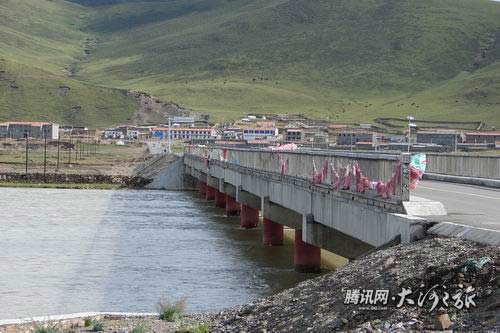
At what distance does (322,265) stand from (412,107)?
147m

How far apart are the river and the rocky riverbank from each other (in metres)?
26.2

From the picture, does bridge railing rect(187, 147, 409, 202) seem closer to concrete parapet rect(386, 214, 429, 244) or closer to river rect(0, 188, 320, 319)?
concrete parapet rect(386, 214, 429, 244)

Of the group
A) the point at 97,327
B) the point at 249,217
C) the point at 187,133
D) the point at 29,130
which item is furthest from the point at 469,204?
the point at 187,133

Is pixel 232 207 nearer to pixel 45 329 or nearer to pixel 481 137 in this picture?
pixel 45 329

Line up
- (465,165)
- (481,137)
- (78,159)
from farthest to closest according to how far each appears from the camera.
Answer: (78,159), (481,137), (465,165)

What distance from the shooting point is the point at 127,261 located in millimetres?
30203

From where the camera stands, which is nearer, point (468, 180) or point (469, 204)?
point (469, 204)

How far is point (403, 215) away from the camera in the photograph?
1455 centimetres


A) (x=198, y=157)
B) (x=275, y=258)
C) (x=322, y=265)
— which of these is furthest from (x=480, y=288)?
(x=198, y=157)

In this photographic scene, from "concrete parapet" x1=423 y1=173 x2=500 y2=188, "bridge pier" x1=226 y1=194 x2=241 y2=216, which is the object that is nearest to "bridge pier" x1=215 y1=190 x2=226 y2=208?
"bridge pier" x1=226 y1=194 x2=241 y2=216

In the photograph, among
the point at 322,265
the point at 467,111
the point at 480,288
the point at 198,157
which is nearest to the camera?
the point at 480,288

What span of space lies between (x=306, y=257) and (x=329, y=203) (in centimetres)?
689

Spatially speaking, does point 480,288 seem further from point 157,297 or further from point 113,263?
point 113,263

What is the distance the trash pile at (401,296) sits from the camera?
10164 mm
